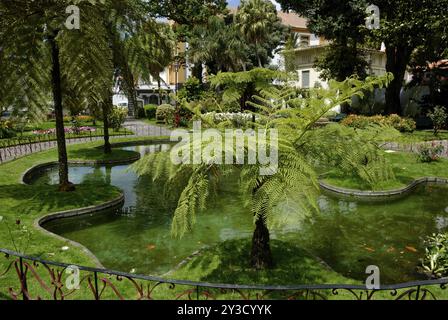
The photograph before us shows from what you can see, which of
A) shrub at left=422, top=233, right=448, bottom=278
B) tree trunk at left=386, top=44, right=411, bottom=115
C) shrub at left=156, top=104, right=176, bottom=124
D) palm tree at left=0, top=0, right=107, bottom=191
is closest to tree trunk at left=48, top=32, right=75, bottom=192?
palm tree at left=0, top=0, right=107, bottom=191

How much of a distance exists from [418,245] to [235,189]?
590 cm

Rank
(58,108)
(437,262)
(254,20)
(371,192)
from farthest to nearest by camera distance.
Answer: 1. (254,20)
2. (371,192)
3. (58,108)
4. (437,262)

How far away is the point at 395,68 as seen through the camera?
83.8ft

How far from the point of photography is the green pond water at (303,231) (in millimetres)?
7301

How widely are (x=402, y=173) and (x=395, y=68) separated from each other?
573 inches

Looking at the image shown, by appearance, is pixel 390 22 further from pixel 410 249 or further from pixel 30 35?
pixel 30 35

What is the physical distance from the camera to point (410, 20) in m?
19.7

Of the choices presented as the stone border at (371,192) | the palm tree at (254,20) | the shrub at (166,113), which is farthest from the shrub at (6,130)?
the palm tree at (254,20)

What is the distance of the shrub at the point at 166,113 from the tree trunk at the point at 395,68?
53.2 feet

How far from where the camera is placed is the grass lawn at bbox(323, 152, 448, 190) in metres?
12.3

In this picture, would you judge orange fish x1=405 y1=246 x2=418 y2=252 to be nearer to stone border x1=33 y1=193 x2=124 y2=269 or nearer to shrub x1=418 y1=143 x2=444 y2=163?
stone border x1=33 y1=193 x2=124 y2=269

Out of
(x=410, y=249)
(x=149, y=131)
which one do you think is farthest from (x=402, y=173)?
(x=149, y=131)

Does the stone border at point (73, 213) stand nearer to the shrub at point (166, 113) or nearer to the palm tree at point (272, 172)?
the palm tree at point (272, 172)

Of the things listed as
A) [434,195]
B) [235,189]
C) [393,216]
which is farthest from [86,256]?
[434,195]
